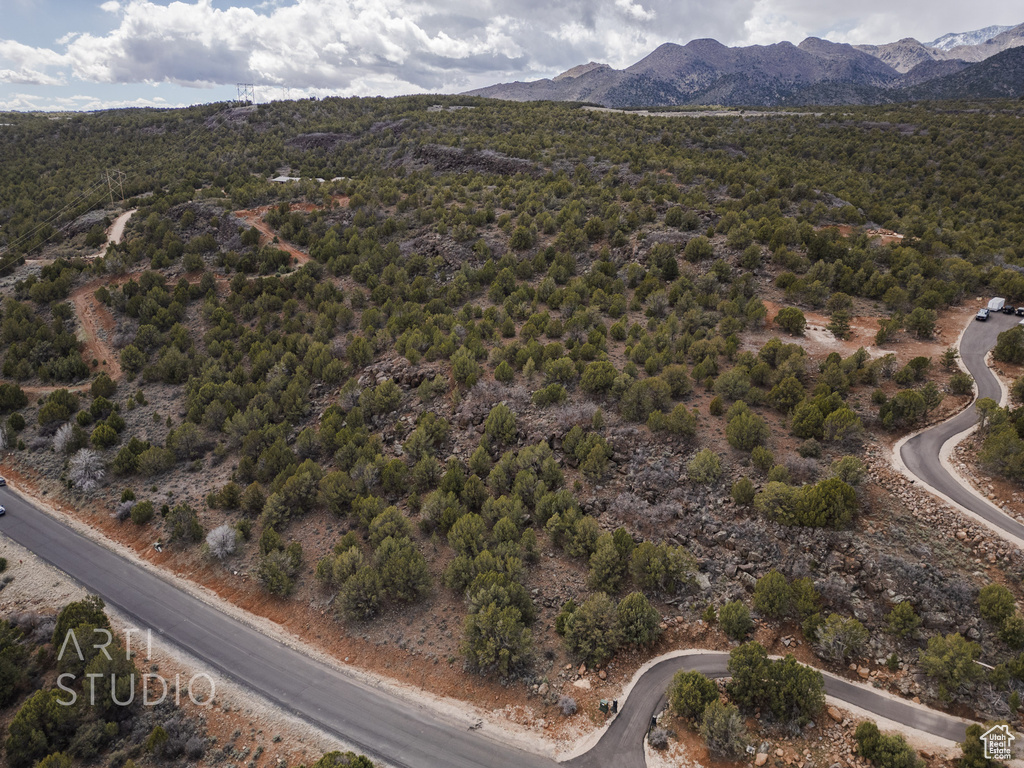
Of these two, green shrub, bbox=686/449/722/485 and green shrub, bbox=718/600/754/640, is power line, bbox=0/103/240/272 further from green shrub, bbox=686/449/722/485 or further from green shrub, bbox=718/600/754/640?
green shrub, bbox=718/600/754/640

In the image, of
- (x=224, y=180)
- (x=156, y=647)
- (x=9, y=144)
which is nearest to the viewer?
(x=156, y=647)

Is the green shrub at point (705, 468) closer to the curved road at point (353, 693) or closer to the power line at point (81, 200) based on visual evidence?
the curved road at point (353, 693)

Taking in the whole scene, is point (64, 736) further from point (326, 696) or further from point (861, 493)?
point (861, 493)

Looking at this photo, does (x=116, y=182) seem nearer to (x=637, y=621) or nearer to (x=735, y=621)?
(x=637, y=621)

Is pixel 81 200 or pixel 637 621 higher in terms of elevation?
pixel 81 200

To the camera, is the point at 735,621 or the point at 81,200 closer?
the point at 735,621

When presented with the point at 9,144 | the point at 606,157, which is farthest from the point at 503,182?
the point at 9,144

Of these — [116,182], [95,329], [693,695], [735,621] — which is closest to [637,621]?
[693,695]
